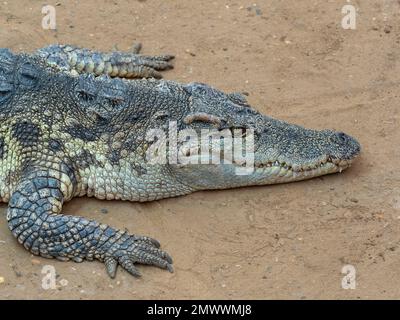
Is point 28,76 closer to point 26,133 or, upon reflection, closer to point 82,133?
point 26,133

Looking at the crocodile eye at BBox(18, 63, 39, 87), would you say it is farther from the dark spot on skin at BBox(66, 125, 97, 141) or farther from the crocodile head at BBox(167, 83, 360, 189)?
the crocodile head at BBox(167, 83, 360, 189)

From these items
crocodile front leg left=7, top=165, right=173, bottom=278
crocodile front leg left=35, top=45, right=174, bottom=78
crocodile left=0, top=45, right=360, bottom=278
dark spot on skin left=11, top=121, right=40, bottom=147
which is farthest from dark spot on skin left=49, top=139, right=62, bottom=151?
crocodile front leg left=35, top=45, right=174, bottom=78

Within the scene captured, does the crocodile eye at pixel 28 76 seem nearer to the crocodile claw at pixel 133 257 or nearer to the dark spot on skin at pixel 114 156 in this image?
the dark spot on skin at pixel 114 156

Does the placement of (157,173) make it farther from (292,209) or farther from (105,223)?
(292,209)

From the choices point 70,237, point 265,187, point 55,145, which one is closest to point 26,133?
point 55,145

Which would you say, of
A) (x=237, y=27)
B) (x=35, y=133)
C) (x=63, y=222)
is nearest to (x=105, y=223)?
(x=63, y=222)

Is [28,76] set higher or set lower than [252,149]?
higher
